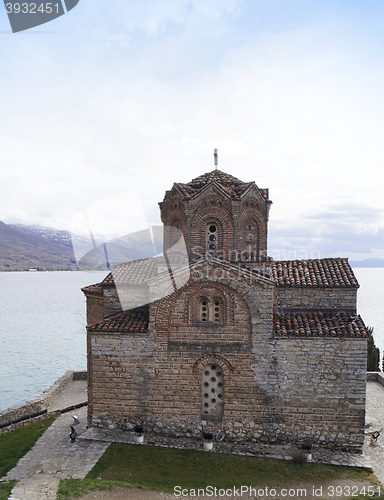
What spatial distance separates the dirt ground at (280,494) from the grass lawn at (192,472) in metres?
0.19

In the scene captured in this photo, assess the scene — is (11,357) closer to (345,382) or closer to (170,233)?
(170,233)

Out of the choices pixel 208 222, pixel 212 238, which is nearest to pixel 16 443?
pixel 212 238

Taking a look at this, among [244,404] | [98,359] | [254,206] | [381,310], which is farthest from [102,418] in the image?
[381,310]

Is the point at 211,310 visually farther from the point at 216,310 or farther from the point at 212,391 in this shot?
the point at 212,391

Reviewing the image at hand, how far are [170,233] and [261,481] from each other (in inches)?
358

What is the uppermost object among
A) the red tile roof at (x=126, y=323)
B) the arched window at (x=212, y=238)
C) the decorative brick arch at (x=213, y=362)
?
the arched window at (x=212, y=238)

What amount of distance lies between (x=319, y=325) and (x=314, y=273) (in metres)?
2.35

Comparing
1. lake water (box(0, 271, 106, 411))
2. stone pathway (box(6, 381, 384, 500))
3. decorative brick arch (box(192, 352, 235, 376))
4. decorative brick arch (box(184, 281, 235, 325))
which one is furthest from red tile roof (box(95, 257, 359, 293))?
lake water (box(0, 271, 106, 411))

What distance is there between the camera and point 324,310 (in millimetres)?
11383

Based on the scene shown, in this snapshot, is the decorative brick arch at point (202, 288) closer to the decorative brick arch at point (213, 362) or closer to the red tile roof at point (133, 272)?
the decorative brick arch at point (213, 362)

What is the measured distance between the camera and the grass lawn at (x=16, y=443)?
9.11 meters

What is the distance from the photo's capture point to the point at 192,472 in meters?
8.78

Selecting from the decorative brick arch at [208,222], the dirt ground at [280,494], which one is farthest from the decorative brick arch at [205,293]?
the dirt ground at [280,494]

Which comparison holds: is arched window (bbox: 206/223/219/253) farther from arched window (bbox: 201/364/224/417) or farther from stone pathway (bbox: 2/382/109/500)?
stone pathway (bbox: 2/382/109/500)
